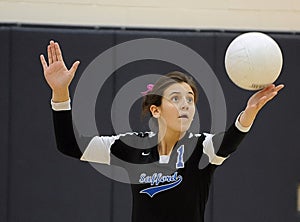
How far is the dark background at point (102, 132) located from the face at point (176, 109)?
2125mm

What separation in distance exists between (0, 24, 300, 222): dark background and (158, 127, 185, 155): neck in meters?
2.13

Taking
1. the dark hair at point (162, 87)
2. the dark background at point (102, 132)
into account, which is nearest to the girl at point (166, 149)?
the dark hair at point (162, 87)

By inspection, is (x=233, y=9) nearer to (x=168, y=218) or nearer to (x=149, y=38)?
(x=149, y=38)

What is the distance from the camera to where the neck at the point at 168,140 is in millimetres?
3189

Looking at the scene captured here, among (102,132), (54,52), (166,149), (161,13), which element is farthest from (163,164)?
(161,13)

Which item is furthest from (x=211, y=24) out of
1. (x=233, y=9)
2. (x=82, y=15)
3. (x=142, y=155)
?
(x=142, y=155)

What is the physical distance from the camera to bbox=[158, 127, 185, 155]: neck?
3189 millimetres

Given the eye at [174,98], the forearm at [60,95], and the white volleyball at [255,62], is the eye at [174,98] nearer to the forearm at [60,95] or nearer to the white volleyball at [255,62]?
the white volleyball at [255,62]

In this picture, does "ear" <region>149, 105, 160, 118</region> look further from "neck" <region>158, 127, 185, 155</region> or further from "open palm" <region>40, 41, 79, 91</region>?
"open palm" <region>40, 41, 79, 91</region>

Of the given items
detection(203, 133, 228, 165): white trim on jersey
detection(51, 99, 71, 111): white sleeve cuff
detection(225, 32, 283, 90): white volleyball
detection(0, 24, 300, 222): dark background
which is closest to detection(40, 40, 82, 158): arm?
detection(51, 99, 71, 111): white sleeve cuff

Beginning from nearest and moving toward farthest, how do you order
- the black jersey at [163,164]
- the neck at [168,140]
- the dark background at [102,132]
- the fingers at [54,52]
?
the fingers at [54,52], the black jersey at [163,164], the neck at [168,140], the dark background at [102,132]

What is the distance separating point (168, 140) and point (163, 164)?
0.11m

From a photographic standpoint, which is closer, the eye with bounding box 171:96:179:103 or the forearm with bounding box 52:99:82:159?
the forearm with bounding box 52:99:82:159

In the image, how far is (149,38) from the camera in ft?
17.6
